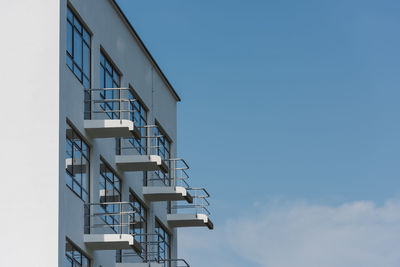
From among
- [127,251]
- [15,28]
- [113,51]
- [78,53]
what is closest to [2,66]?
[15,28]

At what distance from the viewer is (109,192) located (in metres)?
42.2

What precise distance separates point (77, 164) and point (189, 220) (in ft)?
41.1

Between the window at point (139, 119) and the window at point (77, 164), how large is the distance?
259 inches

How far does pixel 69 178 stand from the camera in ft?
123

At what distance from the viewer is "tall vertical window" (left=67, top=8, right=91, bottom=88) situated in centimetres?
3819

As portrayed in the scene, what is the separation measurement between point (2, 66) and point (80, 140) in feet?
13.7

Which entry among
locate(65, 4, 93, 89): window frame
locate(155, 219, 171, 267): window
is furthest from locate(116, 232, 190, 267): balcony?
locate(65, 4, 93, 89): window frame

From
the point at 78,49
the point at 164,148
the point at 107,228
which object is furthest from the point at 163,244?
the point at 78,49

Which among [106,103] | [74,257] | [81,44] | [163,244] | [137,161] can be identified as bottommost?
[74,257]

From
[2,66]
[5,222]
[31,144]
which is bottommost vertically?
[5,222]

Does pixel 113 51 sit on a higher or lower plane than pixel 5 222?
higher

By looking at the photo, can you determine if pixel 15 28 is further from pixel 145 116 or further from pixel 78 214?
pixel 145 116

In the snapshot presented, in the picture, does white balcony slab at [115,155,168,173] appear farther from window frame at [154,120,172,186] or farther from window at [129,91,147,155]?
window frame at [154,120,172,186]

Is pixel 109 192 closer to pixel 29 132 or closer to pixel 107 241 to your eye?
pixel 107 241
